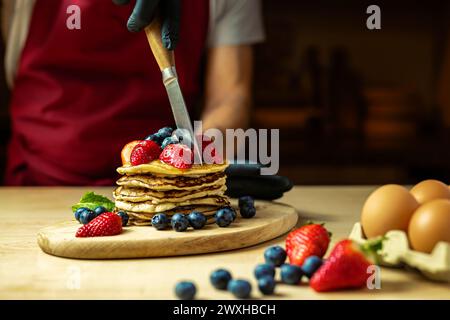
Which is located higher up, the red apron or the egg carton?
the red apron

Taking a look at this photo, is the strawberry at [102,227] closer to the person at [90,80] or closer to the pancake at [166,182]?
the pancake at [166,182]

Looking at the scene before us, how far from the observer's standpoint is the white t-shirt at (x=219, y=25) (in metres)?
2.07

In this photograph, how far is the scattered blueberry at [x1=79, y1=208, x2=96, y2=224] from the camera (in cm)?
129

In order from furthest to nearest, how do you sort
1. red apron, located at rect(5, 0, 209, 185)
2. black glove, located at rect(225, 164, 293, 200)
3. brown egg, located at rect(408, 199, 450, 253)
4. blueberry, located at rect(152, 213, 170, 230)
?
1. red apron, located at rect(5, 0, 209, 185)
2. black glove, located at rect(225, 164, 293, 200)
3. blueberry, located at rect(152, 213, 170, 230)
4. brown egg, located at rect(408, 199, 450, 253)

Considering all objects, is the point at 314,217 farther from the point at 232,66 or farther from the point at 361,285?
the point at 232,66

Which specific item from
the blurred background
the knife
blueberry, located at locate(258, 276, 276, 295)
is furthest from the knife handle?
the blurred background

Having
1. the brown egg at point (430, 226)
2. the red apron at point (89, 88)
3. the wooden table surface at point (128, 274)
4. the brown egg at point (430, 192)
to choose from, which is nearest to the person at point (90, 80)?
the red apron at point (89, 88)

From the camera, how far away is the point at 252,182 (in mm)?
1527

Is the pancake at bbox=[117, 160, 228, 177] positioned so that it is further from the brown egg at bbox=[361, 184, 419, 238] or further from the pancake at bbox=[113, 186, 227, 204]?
the brown egg at bbox=[361, 184, 419, 238]

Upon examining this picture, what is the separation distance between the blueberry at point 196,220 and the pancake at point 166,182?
7 cm

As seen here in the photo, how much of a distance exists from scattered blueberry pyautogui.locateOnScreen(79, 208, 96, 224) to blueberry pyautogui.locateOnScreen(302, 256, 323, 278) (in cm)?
48

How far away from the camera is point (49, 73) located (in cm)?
204

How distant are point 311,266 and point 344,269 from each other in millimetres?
55

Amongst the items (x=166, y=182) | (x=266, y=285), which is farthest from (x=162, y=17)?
(x=266, y=285)
